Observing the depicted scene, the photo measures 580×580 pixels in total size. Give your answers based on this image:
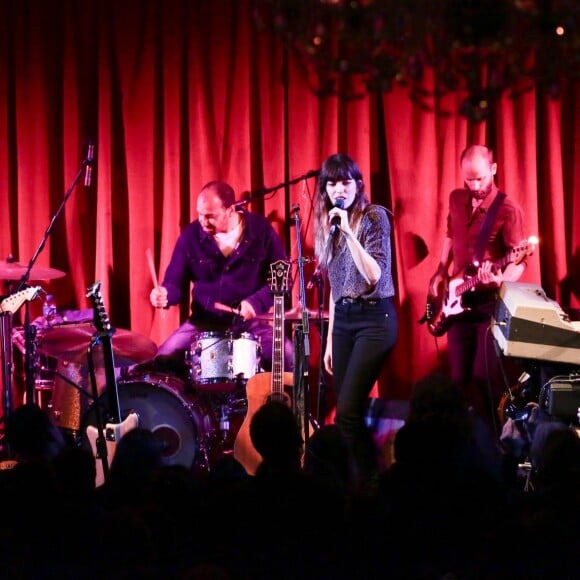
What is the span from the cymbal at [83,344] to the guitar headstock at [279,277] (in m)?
0.97

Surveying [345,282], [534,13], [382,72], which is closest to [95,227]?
[345,282]

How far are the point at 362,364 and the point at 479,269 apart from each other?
4.79ft

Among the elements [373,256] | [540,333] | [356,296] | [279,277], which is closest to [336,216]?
[373,256]

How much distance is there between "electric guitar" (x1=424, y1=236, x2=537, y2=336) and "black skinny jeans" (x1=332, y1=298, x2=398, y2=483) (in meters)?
1.14

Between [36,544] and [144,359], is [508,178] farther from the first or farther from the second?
[36,544]

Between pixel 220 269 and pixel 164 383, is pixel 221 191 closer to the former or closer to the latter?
pixel 220 269

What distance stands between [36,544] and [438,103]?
453 centimetres

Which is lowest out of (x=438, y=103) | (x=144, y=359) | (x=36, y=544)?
(x=36, y=544)

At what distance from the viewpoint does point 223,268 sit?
6027 mm

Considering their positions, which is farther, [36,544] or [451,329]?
[451,329]

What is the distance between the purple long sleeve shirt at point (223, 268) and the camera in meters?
5.94

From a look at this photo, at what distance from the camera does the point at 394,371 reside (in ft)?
20.8

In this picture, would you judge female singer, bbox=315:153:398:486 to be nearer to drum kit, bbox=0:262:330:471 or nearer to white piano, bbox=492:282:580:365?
white piano, bbox=492:282:580:365

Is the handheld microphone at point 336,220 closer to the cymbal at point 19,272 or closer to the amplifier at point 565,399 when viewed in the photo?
the amplifier at point 565,399
